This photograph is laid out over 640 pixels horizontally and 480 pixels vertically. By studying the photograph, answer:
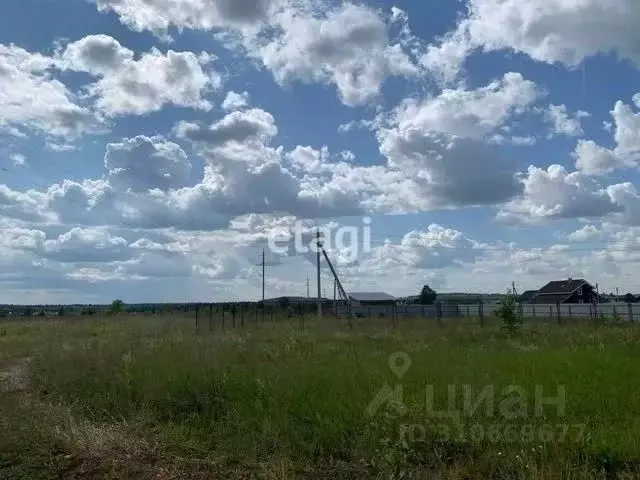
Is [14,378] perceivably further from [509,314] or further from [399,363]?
[509,314]

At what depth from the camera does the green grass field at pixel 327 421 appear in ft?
20.9

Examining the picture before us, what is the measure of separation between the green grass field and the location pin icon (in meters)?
0.10

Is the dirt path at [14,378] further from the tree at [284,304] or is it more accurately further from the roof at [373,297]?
the roof at [373,297]

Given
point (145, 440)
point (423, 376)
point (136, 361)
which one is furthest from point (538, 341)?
point (145, 440)

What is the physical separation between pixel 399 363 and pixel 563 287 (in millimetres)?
71382

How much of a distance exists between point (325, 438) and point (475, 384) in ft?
10.2

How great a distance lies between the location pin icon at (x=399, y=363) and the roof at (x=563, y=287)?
66.9m

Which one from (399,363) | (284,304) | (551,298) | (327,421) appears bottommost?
(327,421)

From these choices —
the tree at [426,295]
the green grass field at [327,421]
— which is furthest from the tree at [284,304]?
the green grass field at [327,421]

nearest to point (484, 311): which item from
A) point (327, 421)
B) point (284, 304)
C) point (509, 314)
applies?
point (284, 304)

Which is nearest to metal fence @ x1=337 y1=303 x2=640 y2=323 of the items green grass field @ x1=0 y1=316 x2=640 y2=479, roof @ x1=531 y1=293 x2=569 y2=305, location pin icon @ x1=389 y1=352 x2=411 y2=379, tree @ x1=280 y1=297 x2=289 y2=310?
tree @ x1=280 y1=297 x2=289 y2=310

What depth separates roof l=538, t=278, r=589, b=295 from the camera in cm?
7475

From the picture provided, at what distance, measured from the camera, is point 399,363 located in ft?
39.6

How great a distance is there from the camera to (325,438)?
283 inches
